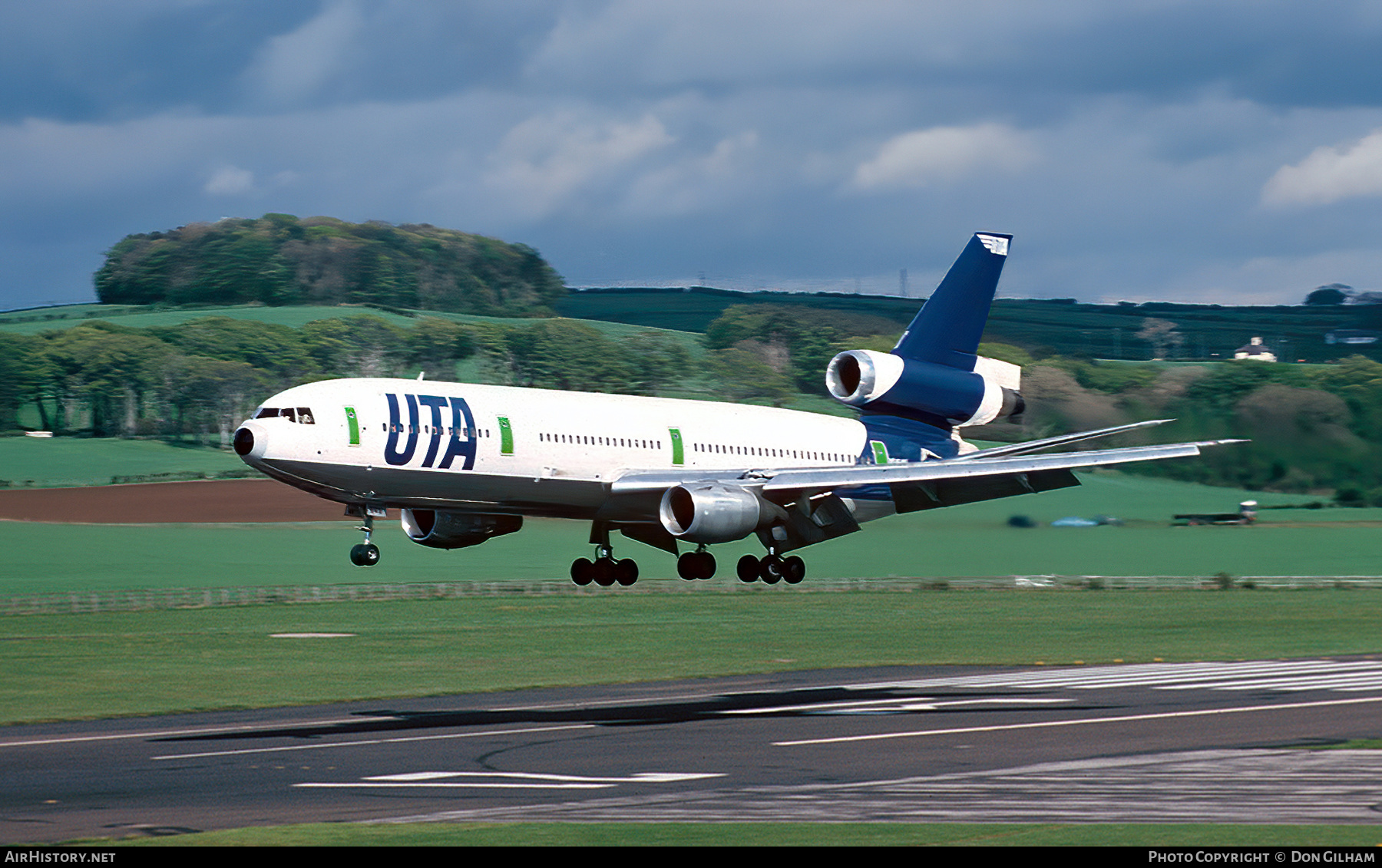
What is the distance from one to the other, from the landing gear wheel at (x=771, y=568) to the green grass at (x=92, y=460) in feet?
371

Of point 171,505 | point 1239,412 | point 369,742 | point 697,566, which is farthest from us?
point 171,505

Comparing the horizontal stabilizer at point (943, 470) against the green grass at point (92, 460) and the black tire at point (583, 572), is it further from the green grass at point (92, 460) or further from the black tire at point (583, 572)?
Result: the green grass at point (92, 460)

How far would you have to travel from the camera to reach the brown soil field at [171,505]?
152000 millimetres

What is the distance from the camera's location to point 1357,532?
128750 mm

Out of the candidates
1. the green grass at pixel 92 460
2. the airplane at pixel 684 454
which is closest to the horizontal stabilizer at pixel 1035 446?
the airplane at pixel 684 454

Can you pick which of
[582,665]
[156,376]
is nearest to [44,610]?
[582,665]

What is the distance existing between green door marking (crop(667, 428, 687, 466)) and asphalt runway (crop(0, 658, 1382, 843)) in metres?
9.53

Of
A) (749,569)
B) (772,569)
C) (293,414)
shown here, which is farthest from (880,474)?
(293,414)

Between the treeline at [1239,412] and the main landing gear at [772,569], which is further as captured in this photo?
the treeline at [1239,412]

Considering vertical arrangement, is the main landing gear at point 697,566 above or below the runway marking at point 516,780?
above

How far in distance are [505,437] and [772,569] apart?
12.2m

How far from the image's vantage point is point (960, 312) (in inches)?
2766

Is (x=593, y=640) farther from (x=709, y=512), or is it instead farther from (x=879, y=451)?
(x=709, y=512)

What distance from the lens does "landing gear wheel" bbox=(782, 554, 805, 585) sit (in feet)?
201
